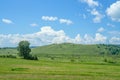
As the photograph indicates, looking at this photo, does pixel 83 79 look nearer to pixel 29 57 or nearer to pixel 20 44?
pixel 29 57

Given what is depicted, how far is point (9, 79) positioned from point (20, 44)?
383 feet

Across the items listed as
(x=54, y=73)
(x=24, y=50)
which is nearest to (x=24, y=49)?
(x=24, y=50)

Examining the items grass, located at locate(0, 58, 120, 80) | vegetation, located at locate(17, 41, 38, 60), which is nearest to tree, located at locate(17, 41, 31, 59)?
vegetation, located at locate(17, 41, 38, 60)

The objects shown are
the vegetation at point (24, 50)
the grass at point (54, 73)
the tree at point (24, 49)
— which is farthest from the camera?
the tree at point (24, 49)

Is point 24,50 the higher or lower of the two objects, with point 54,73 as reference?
higher

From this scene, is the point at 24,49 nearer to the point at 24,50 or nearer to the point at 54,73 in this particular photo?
the point at 24,50

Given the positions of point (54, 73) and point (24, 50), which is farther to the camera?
point (24, 50)

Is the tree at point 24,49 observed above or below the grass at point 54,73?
above

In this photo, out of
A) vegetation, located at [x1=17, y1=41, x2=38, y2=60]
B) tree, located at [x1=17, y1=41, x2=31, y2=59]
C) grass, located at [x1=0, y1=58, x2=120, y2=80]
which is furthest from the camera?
tree, located at [x1=17, y1=41, x2=31, y2=59]

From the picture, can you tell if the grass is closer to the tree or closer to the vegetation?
the vegetation

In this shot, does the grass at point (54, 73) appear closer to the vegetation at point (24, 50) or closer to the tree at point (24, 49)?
the vegetation at point (24, 50)

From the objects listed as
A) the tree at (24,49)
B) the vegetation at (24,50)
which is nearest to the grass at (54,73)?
the vegetation at (24,50)

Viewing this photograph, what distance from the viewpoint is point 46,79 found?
148 feet

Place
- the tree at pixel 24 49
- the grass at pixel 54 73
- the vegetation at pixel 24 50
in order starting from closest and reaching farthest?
the grass at pixel 54 73 → the vegetation at pixel 24 50 → the tree at pixel 24 49
